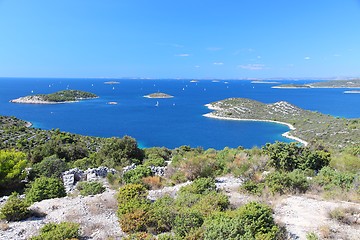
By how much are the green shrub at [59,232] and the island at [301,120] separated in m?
34.0

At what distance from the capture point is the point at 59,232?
269 inches

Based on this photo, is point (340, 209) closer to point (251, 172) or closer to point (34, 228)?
point (251, 172)

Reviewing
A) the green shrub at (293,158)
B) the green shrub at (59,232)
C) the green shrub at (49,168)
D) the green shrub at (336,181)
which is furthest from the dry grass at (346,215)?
the green shrub at (49,168)

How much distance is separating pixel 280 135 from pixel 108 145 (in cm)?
4346

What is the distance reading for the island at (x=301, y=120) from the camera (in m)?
49.1

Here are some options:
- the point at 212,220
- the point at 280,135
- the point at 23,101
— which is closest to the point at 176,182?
the point at 212,220

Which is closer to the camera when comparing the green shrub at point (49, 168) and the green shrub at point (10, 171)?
the green shrub at point (10, 171)

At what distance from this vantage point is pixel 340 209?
8.16m

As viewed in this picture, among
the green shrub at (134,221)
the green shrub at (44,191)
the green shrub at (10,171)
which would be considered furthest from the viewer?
the green shrub at (10,171)

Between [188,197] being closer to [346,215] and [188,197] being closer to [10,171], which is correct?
[346,215]

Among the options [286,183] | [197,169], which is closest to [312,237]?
[286,183]

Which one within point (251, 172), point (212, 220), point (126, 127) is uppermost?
point (212, 220)

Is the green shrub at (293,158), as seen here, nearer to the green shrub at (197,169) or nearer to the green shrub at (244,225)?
the green shrub at (197,169)

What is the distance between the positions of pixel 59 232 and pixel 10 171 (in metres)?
11.1
